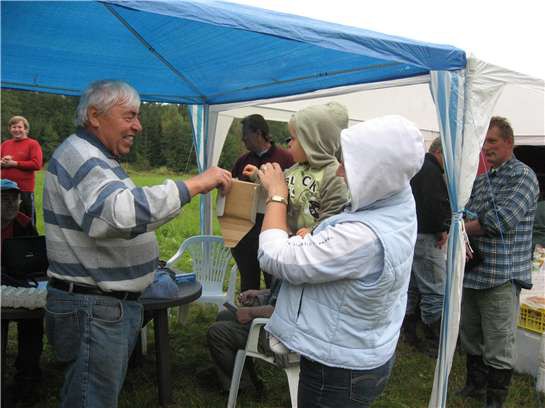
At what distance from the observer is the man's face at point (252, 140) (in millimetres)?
4625

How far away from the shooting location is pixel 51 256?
5.53 feet

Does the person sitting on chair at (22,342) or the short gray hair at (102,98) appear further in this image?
the person sitting on chair at (22,342)

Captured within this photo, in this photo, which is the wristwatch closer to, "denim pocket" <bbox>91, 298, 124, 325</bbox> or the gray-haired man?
the gray-haired man

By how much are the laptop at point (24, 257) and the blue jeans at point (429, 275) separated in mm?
2864

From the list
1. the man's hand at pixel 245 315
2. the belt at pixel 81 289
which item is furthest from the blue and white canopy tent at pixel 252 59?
the man's hand at pixel 245 315

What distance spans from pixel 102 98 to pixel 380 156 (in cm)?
96

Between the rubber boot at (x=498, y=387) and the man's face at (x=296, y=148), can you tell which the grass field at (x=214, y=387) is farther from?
the man's face at (x=296, y=148)

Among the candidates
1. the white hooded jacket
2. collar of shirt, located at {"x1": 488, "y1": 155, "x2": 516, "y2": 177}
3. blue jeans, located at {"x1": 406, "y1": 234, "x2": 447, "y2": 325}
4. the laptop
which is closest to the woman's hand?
the white hooded jacket

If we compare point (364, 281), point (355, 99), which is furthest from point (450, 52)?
point (355, 99)

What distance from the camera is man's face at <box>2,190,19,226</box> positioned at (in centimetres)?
292

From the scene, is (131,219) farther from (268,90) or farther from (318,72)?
(268,90)

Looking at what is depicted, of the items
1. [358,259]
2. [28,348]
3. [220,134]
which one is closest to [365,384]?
[358,259]

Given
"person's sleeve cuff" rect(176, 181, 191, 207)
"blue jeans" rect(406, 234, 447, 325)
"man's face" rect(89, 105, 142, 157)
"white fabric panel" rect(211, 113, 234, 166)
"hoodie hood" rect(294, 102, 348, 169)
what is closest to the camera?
"person's sleeve cuff" rect(176, 181, 191, 207)

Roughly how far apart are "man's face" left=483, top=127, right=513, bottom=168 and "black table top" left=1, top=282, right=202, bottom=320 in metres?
1.93
